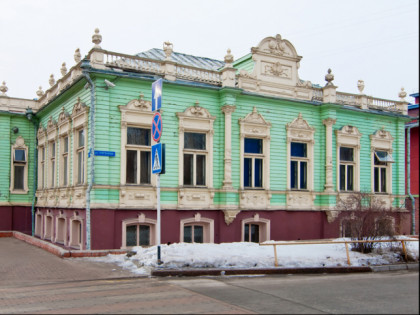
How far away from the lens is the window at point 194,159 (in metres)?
18.5

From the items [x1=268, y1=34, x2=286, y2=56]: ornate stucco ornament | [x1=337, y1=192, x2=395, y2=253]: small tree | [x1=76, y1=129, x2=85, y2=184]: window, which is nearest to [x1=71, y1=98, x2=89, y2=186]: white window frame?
[x1=76, y1=129, x2=85, y2=184]: window

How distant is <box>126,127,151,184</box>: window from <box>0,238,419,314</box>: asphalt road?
4.44 meters

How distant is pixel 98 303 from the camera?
361 inches

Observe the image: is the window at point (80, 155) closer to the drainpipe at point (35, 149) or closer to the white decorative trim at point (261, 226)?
the white decorative trim at point (261, 226)

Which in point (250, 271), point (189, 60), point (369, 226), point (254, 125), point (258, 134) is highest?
point (189, 60)

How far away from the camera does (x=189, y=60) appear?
74.6 feet

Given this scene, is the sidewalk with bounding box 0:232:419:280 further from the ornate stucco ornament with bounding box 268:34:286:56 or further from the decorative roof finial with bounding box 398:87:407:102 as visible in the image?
the decorative roof finial with bounding box 398:87:407:102

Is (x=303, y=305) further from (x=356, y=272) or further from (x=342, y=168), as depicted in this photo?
(x=342, y=168)

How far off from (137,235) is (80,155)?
3.94 metres

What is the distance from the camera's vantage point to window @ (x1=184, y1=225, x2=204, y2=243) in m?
18.4

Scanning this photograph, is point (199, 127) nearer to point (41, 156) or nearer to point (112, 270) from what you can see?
point (112, 270)

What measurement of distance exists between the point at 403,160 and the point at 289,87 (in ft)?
25.2

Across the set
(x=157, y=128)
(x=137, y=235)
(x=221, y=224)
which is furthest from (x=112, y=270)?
(x=221, y=224)

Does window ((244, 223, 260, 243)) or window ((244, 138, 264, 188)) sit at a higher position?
window ((244, 138, 264, 188))
